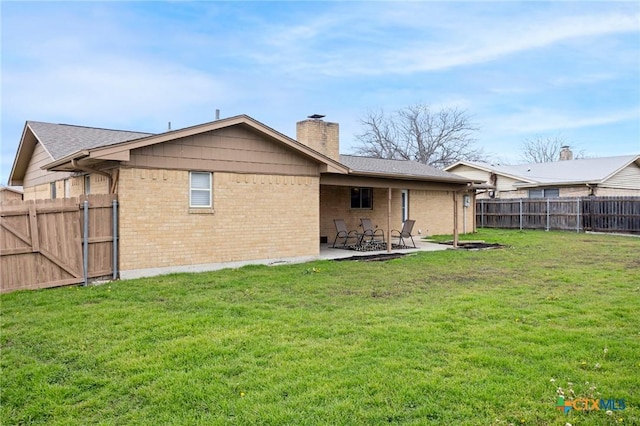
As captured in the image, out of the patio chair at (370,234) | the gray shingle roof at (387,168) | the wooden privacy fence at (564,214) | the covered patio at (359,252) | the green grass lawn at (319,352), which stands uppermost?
the gray shingle roof at (387,168)

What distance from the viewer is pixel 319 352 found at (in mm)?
4945

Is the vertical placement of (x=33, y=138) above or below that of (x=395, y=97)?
below

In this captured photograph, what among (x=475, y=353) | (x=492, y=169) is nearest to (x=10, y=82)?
(x=475, y=353)

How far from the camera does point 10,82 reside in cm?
Result: 1266

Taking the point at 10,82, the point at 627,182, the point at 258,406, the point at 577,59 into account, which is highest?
the point at 577,59

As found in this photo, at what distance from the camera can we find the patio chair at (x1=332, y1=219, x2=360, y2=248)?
15.9 meters

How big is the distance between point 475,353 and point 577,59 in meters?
14.1

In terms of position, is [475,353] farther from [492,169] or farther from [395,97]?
[395,97]

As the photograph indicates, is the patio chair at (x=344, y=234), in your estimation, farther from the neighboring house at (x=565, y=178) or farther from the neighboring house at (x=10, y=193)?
the neighboring house at (x=10, y=193)

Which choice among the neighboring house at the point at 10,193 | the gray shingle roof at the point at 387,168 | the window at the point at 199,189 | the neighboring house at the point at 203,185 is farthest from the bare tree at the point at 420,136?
the window at the point at 199,189

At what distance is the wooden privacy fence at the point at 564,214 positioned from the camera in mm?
21359

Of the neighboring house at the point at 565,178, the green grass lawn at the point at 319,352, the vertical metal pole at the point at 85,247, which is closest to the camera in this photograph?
the green grass lawn at the point at 319,352

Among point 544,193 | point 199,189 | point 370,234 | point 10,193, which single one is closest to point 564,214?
point 544,193

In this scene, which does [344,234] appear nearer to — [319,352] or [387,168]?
[387,168]
